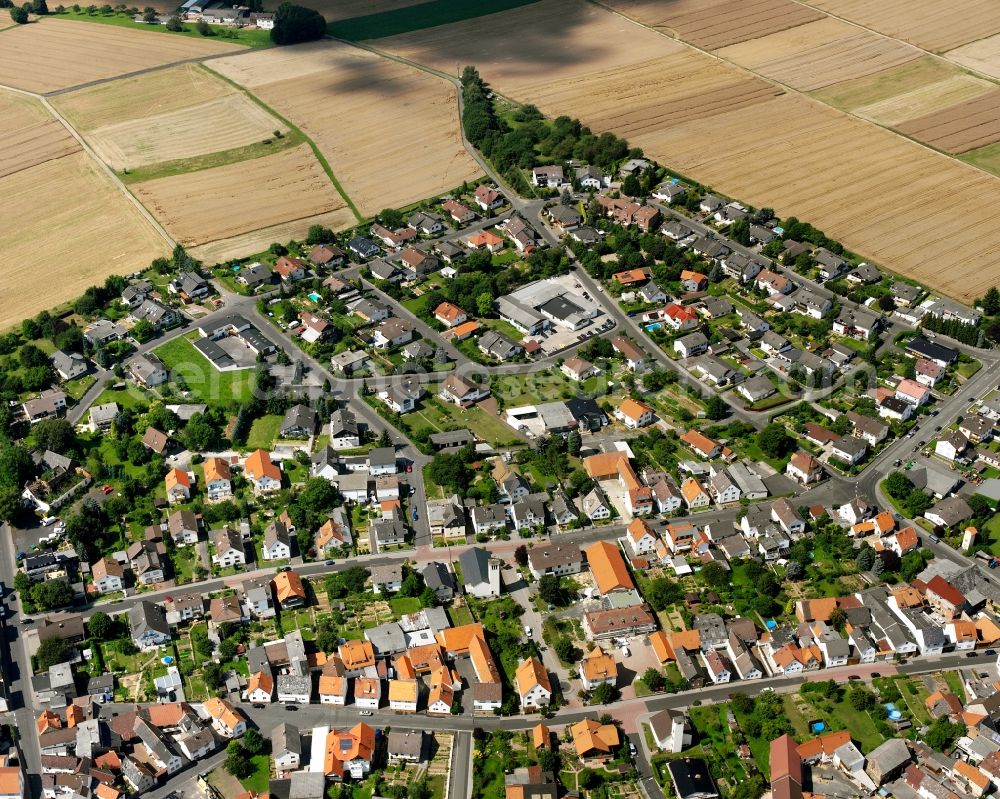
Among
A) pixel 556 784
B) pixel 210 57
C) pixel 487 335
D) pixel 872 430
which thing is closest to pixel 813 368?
pixel 872 430

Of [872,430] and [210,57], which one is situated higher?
[210,57]

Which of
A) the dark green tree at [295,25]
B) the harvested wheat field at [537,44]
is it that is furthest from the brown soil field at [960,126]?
the dark green tree at [295,25]

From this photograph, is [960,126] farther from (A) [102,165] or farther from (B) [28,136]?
(B) [28,136]

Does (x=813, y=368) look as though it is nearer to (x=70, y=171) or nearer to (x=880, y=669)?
(x=880, y=669)

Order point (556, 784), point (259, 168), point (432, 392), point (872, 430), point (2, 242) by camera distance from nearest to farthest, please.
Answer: point (556, 784), point (872, 430), point (432, 392), point (2, 242), point (259, 168)

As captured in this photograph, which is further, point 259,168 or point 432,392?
point 259,168

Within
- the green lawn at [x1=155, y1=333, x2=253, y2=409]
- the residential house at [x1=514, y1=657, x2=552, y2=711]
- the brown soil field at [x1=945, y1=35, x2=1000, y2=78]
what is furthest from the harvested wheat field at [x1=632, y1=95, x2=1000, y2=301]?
the residential house at [x1=514, y1=657, x2=552, y2=711]

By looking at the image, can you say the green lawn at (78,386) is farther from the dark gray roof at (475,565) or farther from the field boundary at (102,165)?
the dark gray roof at (475,565)

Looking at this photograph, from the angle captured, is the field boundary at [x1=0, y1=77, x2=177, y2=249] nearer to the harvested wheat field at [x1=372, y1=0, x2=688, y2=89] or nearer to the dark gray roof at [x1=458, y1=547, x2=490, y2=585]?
the harvested wheat field at [x1=372, y1=0, x2=688, y2=89]
